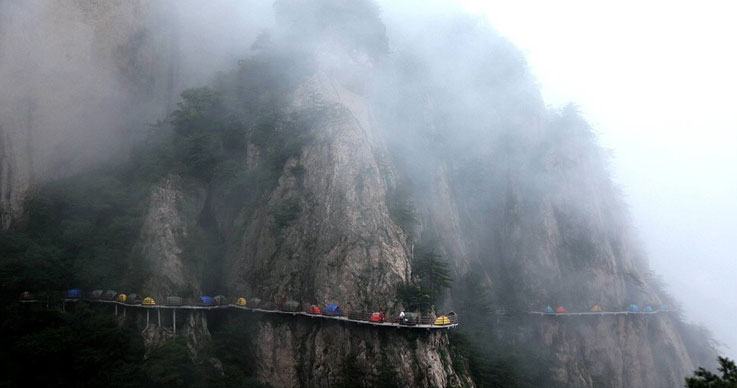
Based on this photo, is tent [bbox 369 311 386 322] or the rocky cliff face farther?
the rocky cliff face

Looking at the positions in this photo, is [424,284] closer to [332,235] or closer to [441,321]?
[441,321]

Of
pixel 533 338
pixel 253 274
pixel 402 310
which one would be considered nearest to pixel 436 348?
pixel 402 310

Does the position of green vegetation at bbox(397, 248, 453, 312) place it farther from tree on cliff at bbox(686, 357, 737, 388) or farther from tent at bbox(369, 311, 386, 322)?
tree on cliff at bbox(686, 357, 737, 388)

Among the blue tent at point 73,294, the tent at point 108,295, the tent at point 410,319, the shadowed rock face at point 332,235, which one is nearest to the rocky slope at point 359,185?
the shadowed rock face at point 332,235

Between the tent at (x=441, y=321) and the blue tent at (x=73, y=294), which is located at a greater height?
the blue tent at (x=73, y=294)

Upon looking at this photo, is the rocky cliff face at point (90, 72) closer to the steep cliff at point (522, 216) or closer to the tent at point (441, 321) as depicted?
the steep cliff at point (522, 216)

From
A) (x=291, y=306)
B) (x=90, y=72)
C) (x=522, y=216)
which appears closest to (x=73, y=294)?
(x=291, y=306)

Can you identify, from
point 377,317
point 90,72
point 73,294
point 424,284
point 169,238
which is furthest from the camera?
point 90,72

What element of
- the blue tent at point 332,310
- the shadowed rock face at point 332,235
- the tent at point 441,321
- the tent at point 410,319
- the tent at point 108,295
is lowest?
the tent at point 441,321

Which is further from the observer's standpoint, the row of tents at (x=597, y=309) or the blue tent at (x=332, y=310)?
the row of tents at (x=597, y=309)

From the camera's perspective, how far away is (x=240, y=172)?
138 feet

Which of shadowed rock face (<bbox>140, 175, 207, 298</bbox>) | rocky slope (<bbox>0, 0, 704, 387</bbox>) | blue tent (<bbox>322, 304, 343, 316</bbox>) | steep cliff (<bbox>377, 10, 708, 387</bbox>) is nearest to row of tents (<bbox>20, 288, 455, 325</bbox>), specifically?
blue tent (<bbox>322, 304, 343, 316</bbox>)

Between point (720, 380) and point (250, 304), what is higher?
point (250, 304)

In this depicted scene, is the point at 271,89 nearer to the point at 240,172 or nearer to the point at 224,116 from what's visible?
the point at 224,116
